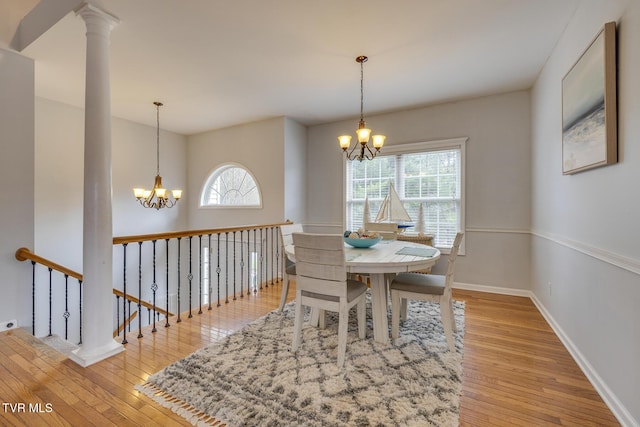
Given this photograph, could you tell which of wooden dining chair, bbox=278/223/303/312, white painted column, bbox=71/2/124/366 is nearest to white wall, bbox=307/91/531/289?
wooden dining chair, bbox=278/223/303/312

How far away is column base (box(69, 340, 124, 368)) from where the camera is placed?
2048mm

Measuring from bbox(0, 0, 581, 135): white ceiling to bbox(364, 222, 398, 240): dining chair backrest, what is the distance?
174 cm

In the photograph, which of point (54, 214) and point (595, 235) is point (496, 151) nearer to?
point (595, 235)

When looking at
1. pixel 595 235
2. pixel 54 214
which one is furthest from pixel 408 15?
pixel 54 214

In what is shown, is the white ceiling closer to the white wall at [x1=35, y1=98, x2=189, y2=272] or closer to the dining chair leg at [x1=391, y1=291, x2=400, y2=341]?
the white wall at [x1=35, y1=98, x2=189, y2=272]

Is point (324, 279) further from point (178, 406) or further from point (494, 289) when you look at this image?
point (494, 289)

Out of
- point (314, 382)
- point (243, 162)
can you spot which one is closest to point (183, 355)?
point (314, 382)

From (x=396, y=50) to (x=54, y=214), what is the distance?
16.2 feet

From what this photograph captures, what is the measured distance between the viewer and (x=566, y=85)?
234 centimetres

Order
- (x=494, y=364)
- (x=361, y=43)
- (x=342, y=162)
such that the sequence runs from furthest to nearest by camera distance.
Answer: (x=342, y=162), (x=361, y=43), (x=494, y=364)

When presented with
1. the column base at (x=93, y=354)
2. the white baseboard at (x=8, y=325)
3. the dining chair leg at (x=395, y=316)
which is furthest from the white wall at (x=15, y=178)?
the dining chair leg at (x=395, y=316)

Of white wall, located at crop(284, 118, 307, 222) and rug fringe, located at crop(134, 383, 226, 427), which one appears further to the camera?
white wall, located at crop(284, 118, 307, 222)

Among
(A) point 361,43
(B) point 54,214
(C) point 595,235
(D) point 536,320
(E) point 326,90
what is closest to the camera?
(C) point 595,235

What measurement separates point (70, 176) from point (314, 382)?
4615 millimetres
